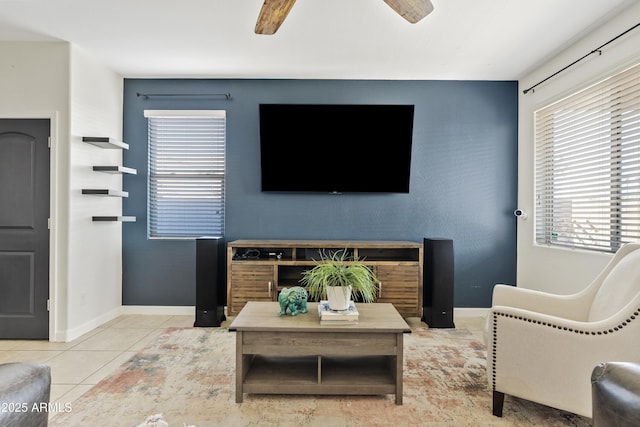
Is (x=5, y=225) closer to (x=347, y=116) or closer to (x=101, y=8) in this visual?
(x=101, y=8)

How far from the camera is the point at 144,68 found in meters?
3.64

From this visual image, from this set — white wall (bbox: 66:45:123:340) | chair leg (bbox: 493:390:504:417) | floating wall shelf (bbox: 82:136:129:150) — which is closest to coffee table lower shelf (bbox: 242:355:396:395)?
chair leg (bbox: 493:390:504:417)

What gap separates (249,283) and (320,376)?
157 cm

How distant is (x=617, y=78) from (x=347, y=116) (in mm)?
2144

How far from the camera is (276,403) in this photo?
202cm

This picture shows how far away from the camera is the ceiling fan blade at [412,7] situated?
192 centimetres

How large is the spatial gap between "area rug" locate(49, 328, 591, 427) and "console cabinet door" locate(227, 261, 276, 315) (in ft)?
2.66

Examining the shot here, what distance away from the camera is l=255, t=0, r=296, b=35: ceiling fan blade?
198 cm

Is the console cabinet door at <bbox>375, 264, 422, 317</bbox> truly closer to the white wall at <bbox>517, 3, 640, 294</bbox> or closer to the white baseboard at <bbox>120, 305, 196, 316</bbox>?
the white wall at <bbox>517, 3, 640, 294</bbox>

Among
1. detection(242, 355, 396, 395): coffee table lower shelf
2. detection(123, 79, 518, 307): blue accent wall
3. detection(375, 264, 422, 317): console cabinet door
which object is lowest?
detection(242, 355, 396, 395): coffee table lower shelf

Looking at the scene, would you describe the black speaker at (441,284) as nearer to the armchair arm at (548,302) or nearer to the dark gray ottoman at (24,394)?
the armchair arm at (548,302)

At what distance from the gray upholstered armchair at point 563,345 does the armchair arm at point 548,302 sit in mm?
128

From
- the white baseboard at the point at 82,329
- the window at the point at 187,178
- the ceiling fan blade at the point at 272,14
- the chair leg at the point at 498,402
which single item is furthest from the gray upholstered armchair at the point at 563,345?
the white baseboard at the point at 82,329

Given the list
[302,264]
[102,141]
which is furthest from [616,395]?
[102,141]
